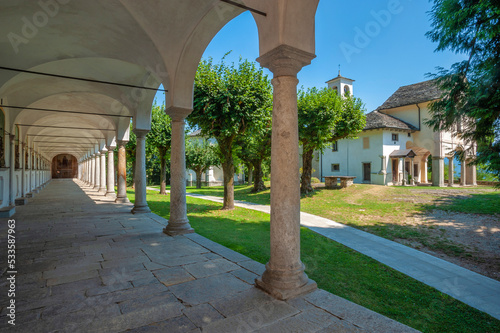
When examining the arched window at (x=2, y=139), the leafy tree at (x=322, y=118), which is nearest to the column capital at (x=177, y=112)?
the arched window at (x=2, y=139)

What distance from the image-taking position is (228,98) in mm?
10719

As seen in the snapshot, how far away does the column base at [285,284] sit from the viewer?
125 inches

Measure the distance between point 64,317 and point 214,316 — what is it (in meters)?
1.52

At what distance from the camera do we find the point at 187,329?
259 centimetres

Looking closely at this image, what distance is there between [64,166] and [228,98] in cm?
4562

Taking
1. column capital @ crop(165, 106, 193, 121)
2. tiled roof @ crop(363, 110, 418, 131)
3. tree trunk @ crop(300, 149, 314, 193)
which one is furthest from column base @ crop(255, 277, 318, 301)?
tiled roof @ crop(363, 110, 418, 131)

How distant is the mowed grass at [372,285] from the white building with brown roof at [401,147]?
20.9 meters

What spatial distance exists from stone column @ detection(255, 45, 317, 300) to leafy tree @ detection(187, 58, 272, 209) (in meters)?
7.20

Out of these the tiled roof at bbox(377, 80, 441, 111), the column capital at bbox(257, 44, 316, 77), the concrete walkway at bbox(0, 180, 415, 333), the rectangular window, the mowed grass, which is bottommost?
the mowed grass

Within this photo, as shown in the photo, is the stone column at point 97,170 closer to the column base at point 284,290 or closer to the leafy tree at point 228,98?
the leafy tree at point 228,98

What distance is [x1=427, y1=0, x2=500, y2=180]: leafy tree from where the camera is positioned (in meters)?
6.14

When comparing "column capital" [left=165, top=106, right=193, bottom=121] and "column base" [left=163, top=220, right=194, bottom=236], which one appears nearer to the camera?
"column base" [left=163, top=220, right=194, bottom=236]

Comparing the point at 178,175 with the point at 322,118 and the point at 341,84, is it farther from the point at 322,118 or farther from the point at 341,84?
the point at 341,84

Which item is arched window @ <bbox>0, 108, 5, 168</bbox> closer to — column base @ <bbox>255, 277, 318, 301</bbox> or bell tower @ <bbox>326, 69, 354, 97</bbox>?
column base @ <bbox>255, 277, 318, 301</bbox>
